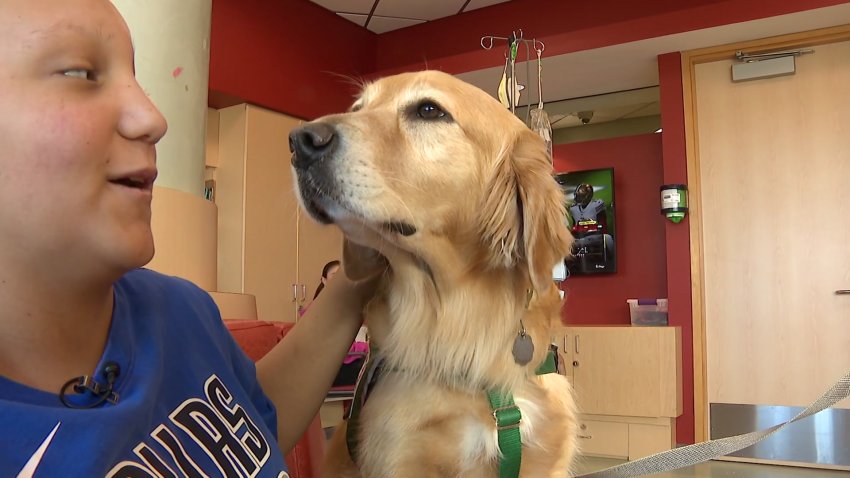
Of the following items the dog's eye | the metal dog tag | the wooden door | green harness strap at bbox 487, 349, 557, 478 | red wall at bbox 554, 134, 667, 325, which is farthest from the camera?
red wall at bbox 554, 134, 667, 325

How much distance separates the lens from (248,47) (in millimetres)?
4711

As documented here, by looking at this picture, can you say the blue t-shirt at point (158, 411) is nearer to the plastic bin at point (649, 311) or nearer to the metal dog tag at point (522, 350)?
the metal dog tag at point (522, 350)

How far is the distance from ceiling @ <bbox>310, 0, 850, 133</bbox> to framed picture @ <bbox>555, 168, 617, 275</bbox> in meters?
0.63

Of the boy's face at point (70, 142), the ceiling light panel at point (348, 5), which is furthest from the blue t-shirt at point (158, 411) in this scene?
the ceiling light panel at point (348, 5)

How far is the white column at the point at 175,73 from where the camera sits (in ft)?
5.08

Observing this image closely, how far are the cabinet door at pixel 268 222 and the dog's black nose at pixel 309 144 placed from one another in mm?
3668

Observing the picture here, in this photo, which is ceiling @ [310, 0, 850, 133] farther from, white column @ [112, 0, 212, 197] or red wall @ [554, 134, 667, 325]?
white column @ [112, 0, 212, 197]

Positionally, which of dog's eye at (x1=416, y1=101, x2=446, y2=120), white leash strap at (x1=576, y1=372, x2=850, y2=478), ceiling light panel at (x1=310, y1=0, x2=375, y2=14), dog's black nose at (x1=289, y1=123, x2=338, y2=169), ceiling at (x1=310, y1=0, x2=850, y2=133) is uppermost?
ceiling light panel at (x1=310, y1=0, x2=375, y2=14)

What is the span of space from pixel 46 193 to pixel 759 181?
4.58 m

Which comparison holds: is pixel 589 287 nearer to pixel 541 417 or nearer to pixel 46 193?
pixel 541 417

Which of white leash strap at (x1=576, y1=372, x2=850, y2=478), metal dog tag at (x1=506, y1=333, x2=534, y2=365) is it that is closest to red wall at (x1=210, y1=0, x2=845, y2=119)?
white leash strap at (x1=576, y1=372, x2=850, y2=478)

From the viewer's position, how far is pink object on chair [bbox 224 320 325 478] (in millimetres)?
1155

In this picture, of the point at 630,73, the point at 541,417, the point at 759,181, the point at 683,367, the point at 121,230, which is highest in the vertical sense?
the point at 630,73

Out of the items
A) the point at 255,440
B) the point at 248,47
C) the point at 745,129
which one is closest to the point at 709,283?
the point at 745,129
